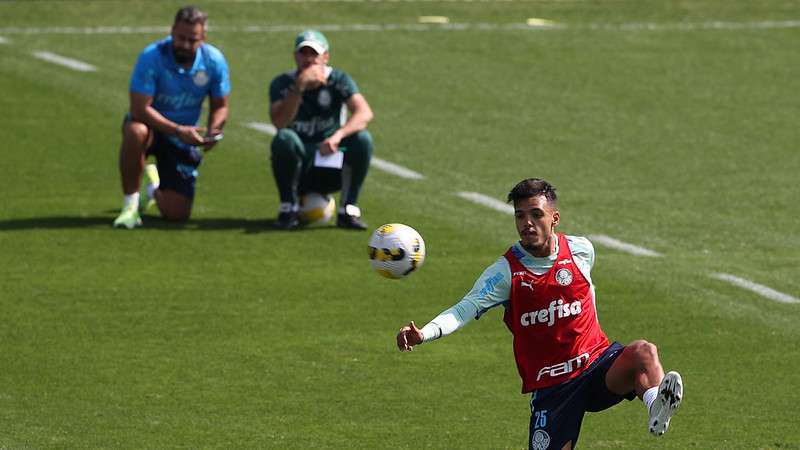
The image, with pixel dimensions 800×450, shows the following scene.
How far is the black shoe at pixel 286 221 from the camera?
56.0ft

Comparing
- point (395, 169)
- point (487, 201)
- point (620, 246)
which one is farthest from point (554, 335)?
point (395, 169)

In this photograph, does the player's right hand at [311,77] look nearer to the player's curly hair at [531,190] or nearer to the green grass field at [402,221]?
the green grass field at [402,221]

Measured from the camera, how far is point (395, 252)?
10.5 metres

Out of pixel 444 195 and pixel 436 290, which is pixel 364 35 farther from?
pixel 436 290

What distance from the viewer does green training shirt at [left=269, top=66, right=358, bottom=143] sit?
669 inches


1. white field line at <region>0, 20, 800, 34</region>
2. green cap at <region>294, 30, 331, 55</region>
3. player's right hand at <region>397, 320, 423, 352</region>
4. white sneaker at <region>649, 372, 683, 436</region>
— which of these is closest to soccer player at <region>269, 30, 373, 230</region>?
green cap at <region>294, 30, 331, 55</region>

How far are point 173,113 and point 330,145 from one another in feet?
5.51

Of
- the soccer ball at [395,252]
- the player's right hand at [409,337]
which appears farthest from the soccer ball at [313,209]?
the player's right hand at [409,337]

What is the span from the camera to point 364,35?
91.4ft

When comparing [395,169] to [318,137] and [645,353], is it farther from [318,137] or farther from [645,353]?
[645,353]

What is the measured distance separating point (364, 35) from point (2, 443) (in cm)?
1798

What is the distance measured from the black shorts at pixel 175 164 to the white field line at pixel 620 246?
404 centimetres

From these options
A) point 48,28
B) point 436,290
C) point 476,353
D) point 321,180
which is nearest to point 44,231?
point 321,180

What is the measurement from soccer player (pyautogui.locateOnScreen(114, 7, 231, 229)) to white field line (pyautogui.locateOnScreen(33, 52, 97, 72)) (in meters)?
7.87
